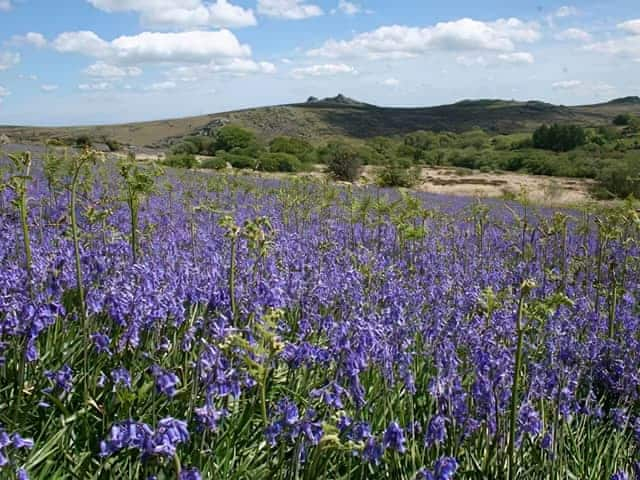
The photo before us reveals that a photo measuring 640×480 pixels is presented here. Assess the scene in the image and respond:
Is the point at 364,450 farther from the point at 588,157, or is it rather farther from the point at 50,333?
the point at 588,157

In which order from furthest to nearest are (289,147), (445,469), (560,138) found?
(560,138) → (289,147) → (445,469)

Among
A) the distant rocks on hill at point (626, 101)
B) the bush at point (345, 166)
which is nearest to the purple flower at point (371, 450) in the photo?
the bush at point (345, 166)

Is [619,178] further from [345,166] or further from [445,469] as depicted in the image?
[445,469]

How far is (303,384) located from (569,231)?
1005cm

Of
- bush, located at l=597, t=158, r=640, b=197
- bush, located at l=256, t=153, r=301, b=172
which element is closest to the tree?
bush, located at l=256, t=153, r=301, b=172

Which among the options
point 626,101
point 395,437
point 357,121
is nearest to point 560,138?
point 395,437

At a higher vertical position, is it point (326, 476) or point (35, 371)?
point (35, 371)

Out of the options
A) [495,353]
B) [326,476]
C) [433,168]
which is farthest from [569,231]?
[433,168]

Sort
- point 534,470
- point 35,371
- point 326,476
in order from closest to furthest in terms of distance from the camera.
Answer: point 326,476 → point 534,470 → point 35,371

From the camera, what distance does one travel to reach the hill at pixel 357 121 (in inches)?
3174

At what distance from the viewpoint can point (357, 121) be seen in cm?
9394

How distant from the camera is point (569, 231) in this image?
12.3 metres

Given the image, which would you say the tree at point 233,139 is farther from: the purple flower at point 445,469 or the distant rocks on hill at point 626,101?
the distant rocks on hill at point 626,101

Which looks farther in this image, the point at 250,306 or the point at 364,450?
the point at 250,306
